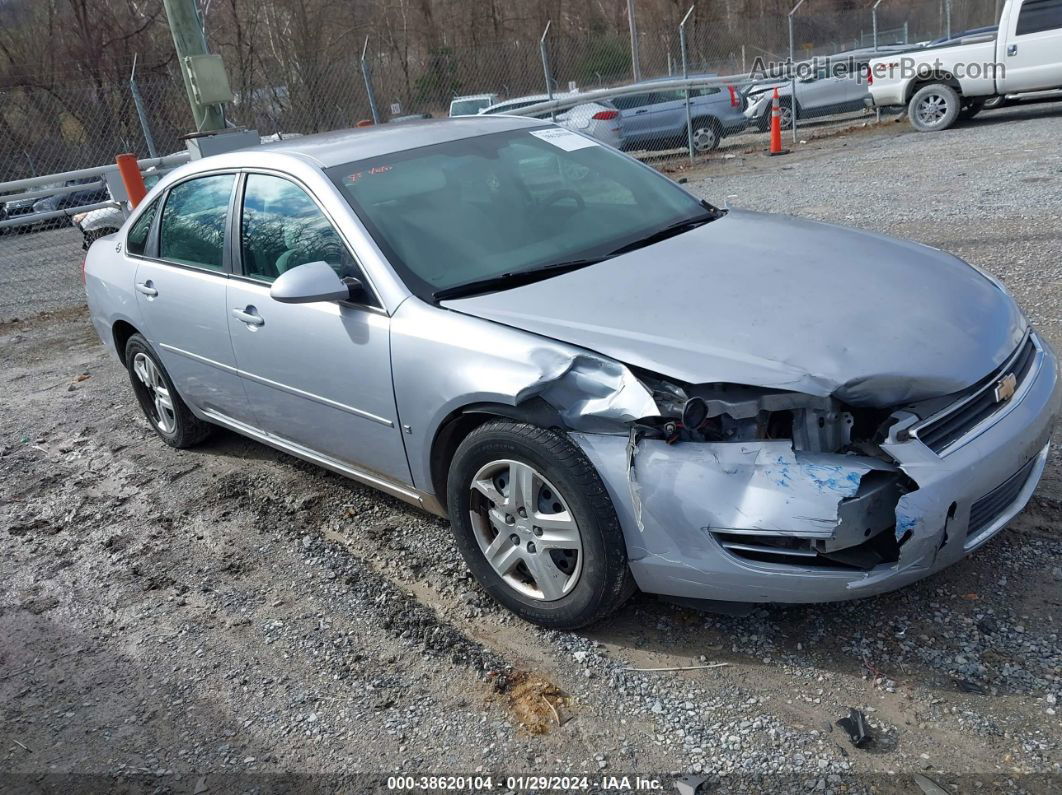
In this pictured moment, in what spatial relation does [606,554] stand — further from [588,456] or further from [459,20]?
[459,20]

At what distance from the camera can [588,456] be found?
111 inches

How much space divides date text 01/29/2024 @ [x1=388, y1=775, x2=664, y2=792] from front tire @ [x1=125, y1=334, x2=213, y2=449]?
311 cm

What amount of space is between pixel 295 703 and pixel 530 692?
0.81 metres

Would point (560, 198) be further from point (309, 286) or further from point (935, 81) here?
point (935, 81)

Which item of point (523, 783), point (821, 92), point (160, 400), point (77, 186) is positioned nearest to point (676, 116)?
point (821, 92)

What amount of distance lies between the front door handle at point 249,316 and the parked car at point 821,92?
50.4 ft

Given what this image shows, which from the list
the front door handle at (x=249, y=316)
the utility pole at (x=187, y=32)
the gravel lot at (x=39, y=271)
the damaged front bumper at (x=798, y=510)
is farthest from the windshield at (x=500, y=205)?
the gravel lot at (x=39, y=271)

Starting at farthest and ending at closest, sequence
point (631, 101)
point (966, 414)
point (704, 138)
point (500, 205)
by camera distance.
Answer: point (704, 138), point (631, 101), point (500, 205), point (966, 414)

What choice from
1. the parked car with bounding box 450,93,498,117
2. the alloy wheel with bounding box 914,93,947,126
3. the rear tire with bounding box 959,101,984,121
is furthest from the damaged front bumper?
the parked car with bounding box 450,93,498,117

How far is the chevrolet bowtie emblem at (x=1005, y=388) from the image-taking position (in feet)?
9.53

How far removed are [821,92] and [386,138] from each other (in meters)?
15.6

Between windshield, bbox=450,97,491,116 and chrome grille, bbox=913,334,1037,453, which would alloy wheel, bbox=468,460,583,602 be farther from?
windshield, bbox=450,97,491,116

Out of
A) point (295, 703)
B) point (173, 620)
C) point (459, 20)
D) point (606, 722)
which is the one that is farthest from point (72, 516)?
point (459, 20)

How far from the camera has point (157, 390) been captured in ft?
17.2
